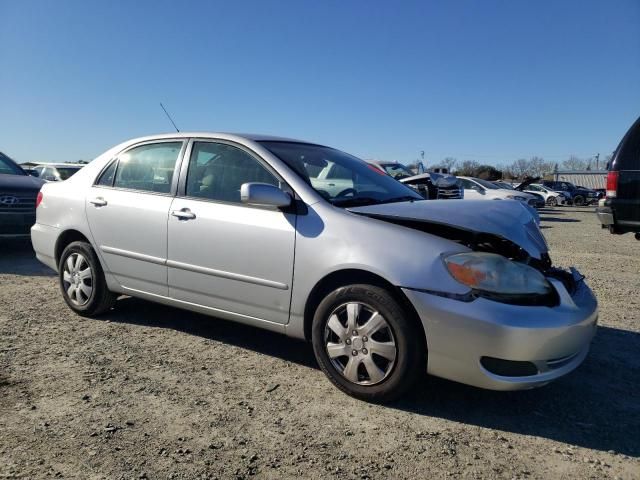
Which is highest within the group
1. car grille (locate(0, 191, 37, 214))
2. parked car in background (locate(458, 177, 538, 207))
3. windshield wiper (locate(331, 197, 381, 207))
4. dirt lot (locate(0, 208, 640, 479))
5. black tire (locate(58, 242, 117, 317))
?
windshield wiper (locate(331, 197, 381, 207))

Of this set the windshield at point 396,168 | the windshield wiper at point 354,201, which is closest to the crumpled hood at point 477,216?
the windshield wiper at point 354,201

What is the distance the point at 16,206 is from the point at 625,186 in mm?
8537

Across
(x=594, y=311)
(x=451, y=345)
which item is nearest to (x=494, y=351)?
(x=451, y=345)

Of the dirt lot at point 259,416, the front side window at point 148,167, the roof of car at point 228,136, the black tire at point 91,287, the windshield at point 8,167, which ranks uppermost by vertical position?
the roof of car at point 228,136

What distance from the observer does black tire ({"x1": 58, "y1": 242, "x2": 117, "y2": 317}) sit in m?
4.27

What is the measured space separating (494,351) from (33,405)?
8.30 ft

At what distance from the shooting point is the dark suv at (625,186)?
6.91 metres

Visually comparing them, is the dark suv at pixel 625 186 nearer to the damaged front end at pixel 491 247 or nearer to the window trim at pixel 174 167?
the damaged front end at pixel 491 247

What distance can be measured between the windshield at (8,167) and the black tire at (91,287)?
4.64 metres

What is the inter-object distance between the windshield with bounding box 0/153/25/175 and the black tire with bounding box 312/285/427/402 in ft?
23.7

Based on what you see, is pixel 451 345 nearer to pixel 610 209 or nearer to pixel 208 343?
pixel 208 343

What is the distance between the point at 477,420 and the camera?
277 cm

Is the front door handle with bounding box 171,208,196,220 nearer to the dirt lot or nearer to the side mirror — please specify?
the side mirror

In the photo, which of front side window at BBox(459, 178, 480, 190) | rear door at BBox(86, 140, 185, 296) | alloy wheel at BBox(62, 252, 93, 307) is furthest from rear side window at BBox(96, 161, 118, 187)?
front side window at BBox(459, 178, 480, 190)
